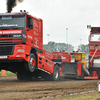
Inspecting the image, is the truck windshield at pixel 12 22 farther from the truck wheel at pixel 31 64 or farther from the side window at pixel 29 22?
the truck wheel at pixel 31 64

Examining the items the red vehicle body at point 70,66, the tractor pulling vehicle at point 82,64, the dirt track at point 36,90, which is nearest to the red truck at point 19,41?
the dirt track at point 36,90

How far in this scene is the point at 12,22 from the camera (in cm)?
1351

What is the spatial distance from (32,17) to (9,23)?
4.44 feet

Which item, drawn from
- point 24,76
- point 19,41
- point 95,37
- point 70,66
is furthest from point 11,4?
point 95,37

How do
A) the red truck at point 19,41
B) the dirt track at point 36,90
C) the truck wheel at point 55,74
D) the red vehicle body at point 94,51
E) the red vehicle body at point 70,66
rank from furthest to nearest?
the red vehicle body at point 94,51
the red vehicle body at point 70,66
the truck wheel at point 55,74
the red truck at point 19,41
the dirt track at point 36,90

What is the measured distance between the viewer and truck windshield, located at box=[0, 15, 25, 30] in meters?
13.4

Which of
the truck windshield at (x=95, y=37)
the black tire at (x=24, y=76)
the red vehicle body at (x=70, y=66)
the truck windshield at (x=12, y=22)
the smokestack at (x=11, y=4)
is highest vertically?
the smokestack at (x=11, y=4)

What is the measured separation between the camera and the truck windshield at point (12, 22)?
528 inches

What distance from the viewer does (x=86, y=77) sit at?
1872cm

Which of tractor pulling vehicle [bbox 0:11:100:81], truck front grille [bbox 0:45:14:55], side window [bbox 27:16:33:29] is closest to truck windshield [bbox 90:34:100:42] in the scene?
tractor pulling vehicle [bbox 0:11:100:81]

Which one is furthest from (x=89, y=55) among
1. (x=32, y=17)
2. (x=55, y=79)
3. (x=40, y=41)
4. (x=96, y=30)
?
(x=32, y=17)

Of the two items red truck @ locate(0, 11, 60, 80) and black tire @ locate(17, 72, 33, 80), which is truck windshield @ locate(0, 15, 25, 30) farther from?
black tire @ locate(17, 72, 33, 80)

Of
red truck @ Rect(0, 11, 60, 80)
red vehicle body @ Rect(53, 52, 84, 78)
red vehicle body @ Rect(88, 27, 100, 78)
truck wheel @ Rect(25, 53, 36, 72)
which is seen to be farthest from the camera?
red vehicle body @ Rect(88, 27, 100, 78)

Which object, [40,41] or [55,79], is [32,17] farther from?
[55,79]
